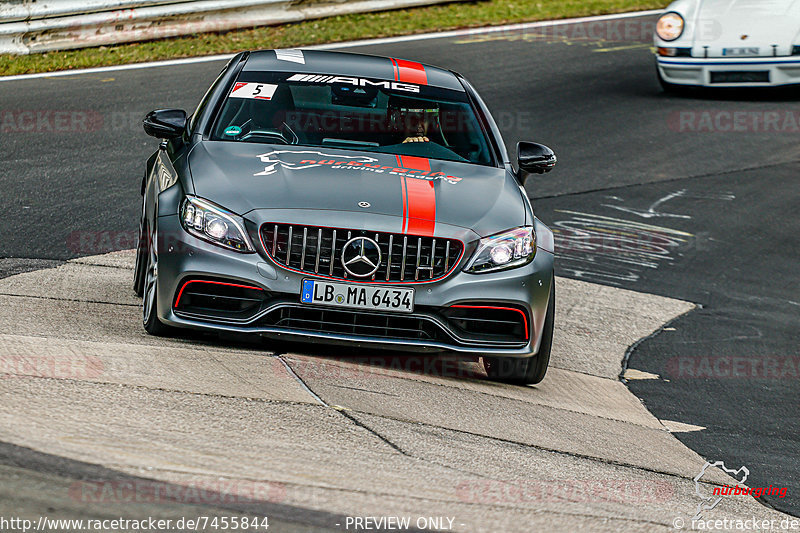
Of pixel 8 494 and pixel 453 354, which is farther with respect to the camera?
pixel 453 354

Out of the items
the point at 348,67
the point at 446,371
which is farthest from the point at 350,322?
the point at 348,67

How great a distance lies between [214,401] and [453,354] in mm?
1406

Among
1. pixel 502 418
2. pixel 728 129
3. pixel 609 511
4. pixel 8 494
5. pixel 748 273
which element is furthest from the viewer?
pixel 728 129

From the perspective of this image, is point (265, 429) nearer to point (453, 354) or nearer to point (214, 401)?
point (214, 401)

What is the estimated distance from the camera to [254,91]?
267 inches

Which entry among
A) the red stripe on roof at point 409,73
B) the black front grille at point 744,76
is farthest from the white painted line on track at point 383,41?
the red stripe on roof at point 409,73

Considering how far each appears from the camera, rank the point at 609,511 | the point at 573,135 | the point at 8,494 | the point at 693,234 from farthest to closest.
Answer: the point at 573,135
the point at 693,234
the point at 609,511
the point at 8,494

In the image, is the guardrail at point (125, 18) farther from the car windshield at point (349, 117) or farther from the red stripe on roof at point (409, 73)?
the car windshield at point (349, 117)

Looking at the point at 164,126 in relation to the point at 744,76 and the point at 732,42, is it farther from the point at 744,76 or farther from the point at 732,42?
the point at 744,76

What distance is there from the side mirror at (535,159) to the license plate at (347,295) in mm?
1599

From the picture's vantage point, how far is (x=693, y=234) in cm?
1040

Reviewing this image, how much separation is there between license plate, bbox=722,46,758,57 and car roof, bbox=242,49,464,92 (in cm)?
716

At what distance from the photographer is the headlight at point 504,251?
5684 millimetres

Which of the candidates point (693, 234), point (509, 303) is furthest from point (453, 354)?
point (693, 234)
